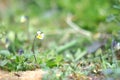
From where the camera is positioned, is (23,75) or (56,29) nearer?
(23,75)

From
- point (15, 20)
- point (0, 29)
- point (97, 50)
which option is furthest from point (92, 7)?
point (0, 29)

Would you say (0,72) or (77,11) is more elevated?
(77,11)

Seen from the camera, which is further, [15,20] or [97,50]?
[15,20]

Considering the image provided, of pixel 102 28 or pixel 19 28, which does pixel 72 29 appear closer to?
pixel 102 28

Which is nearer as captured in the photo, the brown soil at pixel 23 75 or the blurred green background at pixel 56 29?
the brown soil at pixel 23 75

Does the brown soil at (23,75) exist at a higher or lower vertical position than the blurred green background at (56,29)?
lower

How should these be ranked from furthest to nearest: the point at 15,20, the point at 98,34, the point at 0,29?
the point at 15,20, the point at 98,34, the point at 0,29

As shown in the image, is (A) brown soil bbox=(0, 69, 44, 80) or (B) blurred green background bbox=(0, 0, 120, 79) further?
(B) blurred green background bbox=(0, 0, 120, 79)

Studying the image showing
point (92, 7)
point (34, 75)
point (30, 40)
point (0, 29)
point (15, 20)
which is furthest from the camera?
point (15, 20)

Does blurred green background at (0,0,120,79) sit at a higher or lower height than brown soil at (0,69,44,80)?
higher

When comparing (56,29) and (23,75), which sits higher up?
(56,29)

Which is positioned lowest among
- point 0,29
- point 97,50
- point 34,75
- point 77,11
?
point 34,75
